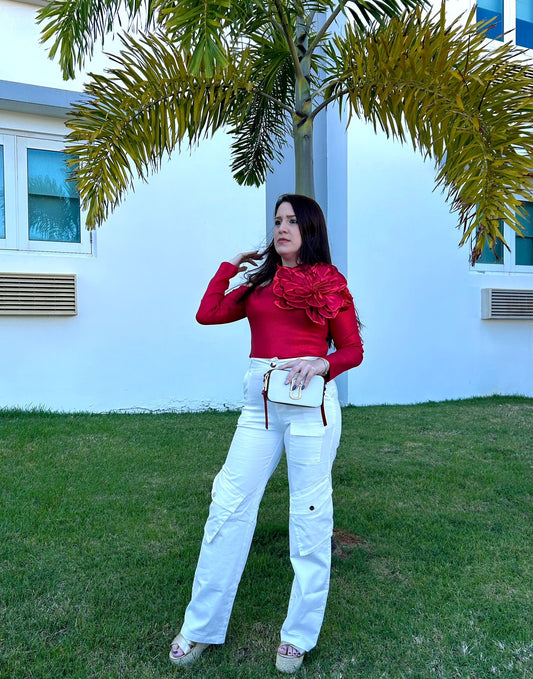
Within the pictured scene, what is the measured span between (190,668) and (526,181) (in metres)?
2.59

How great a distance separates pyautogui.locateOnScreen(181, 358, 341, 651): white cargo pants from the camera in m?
2.20

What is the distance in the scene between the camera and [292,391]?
7.14ft

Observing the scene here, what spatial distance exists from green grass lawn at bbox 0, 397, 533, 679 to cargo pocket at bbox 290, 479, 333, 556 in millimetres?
511

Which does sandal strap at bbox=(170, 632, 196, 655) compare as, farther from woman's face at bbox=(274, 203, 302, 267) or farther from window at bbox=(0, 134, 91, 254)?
window at bbox=(0, 134, 91, 254)

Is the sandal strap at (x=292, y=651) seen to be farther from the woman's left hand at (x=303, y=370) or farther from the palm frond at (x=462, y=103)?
the palm frond at (x=462, y=103)

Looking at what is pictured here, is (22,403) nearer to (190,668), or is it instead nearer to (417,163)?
(190,668)

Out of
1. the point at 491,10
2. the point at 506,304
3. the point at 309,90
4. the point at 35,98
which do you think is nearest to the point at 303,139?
the point at 309,90

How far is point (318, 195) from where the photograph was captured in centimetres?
838

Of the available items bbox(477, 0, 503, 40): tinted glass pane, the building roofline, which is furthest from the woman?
bbox(477, 0, 503, 40): tinted glass pane

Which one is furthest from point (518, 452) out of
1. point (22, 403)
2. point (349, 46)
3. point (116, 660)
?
point (22, 403)

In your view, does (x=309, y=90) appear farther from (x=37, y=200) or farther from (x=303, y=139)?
(x=37, y=200)

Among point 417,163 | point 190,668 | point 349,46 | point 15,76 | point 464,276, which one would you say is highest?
point 15,76

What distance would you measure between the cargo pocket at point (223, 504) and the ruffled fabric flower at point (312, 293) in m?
0.72

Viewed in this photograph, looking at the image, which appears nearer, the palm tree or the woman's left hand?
the woman's left hand
